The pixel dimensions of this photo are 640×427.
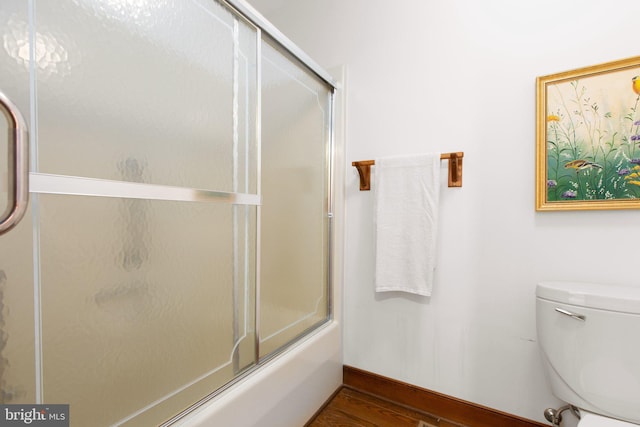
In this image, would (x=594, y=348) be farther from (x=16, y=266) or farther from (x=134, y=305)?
(x=16, y=266)

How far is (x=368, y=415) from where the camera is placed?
4.65ft

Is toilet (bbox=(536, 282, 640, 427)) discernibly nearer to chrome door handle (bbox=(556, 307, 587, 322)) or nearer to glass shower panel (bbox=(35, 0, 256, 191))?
chrome door handle (bbox=(556, 307, 587, 322))

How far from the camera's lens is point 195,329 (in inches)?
37.4

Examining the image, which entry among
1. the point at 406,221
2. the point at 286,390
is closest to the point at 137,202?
the point at 286,390

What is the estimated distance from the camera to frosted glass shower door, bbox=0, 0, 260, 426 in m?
0.62

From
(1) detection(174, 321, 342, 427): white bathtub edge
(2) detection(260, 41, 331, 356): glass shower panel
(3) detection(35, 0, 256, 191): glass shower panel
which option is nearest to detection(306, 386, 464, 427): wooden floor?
(1) detection(174, 321, 342, 427): white bathtub edge

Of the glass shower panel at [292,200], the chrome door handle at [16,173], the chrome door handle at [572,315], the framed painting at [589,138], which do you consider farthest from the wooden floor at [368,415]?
the chrome door handle at [16,173]

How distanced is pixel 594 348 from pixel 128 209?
4.88ft

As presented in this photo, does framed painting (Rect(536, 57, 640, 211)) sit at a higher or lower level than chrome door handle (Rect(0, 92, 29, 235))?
higher

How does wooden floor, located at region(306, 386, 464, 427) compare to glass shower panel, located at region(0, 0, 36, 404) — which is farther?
wooden floor, located at region(306, 386, 464, 427)

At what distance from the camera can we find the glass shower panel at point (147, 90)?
2.14ft

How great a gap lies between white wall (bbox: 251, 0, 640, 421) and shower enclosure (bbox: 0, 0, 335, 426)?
55cm

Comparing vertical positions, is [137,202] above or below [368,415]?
above

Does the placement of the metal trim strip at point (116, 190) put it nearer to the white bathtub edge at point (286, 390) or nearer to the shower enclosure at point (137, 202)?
the shower enclosure at point (137, 202)
